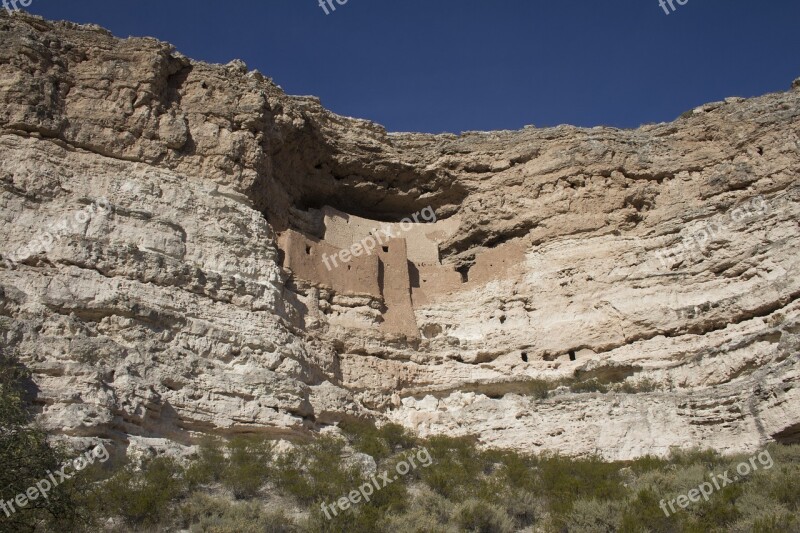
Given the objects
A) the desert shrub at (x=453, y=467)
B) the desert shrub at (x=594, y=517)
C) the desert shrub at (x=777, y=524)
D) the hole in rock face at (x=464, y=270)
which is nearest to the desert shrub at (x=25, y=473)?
the desert shrub at (x=453, y=467)

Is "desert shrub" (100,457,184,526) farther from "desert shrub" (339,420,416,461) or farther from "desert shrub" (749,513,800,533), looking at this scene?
"desert shrub" (749,513,800,533)

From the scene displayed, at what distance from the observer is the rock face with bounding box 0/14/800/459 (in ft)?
46.8

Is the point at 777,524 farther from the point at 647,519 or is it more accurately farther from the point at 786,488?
the point at 647,519

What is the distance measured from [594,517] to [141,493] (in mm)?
6003

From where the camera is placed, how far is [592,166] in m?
20.0

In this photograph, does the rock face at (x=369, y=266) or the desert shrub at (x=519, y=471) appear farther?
the rock face at (x=369, y=266)

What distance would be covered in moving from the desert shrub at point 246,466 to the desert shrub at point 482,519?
9.90ft

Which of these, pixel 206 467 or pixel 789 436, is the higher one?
A: pixel 206 467

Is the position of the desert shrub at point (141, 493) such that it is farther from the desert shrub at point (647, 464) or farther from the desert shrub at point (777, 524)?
the desert shrub at point (777, 524)

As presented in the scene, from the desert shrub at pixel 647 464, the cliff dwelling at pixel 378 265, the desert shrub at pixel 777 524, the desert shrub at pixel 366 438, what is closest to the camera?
the desert shrub at pixel 777 524

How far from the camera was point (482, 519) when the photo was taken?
37.6 ft

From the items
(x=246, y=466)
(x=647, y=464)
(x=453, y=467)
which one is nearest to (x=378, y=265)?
(x=453, y=467)

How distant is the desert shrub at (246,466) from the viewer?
12.3m

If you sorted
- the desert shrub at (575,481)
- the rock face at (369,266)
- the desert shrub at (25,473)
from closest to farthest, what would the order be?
the desert shrub at (25,473), the desert shrub at (575,481), the rock face at (369,266)
